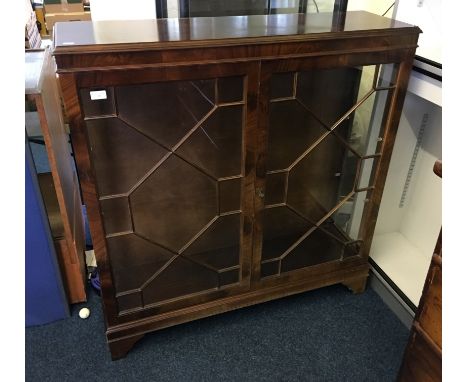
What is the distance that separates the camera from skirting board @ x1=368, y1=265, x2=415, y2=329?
56.3 inches

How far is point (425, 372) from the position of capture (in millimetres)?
883

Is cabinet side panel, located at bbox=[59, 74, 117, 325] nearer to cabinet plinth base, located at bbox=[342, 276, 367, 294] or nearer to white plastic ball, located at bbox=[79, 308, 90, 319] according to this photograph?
white plastic ball, located at bbox=[79, 308, 90, 319]

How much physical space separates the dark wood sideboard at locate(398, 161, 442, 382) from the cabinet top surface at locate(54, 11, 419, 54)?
1.92 ft

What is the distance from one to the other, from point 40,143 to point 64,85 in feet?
1.42

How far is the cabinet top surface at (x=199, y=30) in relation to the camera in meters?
0.89

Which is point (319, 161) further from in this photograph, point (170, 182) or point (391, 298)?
point (391, 298)

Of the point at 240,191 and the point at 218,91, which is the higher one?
the point at 218,91

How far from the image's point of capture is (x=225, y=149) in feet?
3.66

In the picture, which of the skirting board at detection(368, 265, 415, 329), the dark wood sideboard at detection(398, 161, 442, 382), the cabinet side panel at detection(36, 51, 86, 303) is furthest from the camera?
the skirting board at detection(368, 265, 415, 329)

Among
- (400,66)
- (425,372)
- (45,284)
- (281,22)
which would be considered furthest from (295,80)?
(45,284)

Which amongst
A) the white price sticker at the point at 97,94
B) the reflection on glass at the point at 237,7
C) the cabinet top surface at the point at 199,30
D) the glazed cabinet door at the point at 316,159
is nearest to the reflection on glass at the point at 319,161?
the glazed cabinet door at the point at 316,159

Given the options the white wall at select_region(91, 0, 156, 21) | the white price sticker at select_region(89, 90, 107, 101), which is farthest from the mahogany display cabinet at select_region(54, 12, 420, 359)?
the white wall at select_region(91, 0, 156, 21)

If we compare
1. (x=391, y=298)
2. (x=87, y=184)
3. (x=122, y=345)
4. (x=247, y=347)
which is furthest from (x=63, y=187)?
(x=391, y=298)

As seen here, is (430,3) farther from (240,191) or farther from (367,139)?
(240,191)
